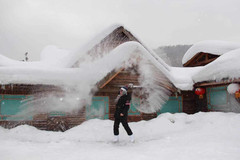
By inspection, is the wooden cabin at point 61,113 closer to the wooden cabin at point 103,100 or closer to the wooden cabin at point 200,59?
the wooden cabin at point 103,100

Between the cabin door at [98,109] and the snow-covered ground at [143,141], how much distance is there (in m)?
0.58

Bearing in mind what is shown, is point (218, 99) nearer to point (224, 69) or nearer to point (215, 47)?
point (224, 69)

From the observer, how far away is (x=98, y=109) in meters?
9.03

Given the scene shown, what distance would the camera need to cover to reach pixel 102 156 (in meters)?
3.96

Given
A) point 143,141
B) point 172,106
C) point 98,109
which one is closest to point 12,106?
point 98,109

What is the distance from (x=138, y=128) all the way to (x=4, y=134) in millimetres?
5341

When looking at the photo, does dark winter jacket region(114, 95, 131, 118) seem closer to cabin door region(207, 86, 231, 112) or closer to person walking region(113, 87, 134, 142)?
person walking region(113, 87, 134, 142)

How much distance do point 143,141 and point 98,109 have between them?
12.1 feet

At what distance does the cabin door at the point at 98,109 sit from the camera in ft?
29.2

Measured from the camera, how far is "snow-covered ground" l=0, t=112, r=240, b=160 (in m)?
4.01

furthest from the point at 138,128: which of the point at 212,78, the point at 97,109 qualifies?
the point at 212,78

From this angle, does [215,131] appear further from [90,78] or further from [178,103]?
[90,78]

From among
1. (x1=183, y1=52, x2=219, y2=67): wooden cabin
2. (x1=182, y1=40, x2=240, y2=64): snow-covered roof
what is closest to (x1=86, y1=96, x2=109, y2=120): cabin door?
(x1=182, y1=40, x2=240, y2=64): snow-covered roof

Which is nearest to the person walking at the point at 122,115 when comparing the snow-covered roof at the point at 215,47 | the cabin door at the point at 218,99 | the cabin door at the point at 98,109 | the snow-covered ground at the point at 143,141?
the snow-covered ground at the point at 143,141
